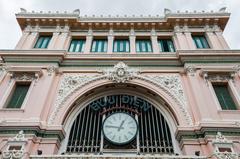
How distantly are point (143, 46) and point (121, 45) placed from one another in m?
1.56

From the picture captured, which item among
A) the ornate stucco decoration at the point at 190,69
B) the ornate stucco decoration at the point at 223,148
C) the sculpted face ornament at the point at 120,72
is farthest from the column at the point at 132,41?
the ornate stucco decoration at the point at 223,148

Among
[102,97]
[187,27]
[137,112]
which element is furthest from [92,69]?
[187,27]

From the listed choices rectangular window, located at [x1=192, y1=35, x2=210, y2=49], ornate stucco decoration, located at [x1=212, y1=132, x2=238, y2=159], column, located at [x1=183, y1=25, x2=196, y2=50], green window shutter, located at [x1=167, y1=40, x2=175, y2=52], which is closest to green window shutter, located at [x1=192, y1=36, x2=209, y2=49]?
rectangular window, located at [x1=192, y1=35, x2=210, y2=49]

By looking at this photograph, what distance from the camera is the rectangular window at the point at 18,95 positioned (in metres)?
12.3

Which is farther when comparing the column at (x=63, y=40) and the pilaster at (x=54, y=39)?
the column at (x=63, y=40)

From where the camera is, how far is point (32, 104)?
38.9ft

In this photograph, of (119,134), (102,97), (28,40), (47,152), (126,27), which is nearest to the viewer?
(47,152)

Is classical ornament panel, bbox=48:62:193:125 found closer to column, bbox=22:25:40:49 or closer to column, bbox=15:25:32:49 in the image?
column, bbox=22:25:40:49

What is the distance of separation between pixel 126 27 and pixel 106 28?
149cm

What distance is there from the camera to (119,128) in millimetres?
11508

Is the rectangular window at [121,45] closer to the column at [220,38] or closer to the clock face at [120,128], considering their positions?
the clock face at [120,128]

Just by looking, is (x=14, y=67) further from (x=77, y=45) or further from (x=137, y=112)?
(x=137, y=112)

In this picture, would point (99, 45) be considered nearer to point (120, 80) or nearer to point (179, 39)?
point (120, 80)

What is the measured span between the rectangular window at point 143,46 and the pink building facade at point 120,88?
71 millimetres
